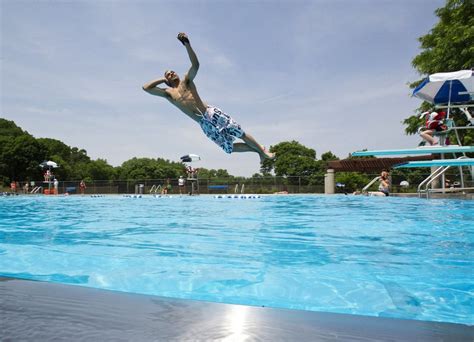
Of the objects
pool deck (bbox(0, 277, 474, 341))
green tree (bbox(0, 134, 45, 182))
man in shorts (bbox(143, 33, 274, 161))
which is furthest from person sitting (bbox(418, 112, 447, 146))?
green tree (bbox(0, 134, 45, 182))

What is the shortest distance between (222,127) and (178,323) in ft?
18.6

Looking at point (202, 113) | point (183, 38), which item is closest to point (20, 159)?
point (202, 113)

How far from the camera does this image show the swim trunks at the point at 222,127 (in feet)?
21.6

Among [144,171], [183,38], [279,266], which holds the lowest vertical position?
[279,266]

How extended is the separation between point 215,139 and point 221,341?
236 inches

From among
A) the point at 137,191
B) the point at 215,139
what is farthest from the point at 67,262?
the point at 137,191

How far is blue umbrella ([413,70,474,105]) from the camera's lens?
9.39 metres

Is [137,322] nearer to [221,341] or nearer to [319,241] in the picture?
[221,341]

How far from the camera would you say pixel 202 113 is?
6543 mm

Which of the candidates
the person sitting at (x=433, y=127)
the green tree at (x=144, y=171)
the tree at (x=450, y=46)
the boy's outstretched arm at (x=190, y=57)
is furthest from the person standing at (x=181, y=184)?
the green tree at (x=144, y=171)

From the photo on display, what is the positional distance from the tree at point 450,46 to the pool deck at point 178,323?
53.0 ft

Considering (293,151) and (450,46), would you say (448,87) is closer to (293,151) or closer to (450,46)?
(450,46)

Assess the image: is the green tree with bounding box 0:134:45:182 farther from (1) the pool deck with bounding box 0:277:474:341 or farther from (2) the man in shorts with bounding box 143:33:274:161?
(1) the pool deck with bounding box 0:277:474:341

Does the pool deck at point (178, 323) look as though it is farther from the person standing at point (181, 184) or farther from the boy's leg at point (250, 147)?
the person standing at point (181, 184)
